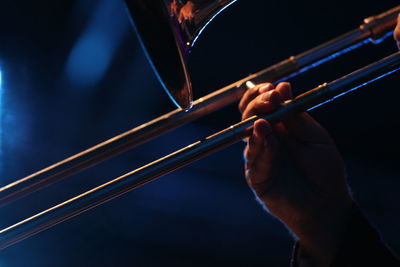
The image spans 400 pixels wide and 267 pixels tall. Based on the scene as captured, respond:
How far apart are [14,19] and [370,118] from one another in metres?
2.27

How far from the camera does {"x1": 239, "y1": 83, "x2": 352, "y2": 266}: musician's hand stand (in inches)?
42.4

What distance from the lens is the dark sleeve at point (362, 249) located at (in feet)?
3.29

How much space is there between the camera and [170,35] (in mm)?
1042

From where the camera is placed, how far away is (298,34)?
2602 millimetres

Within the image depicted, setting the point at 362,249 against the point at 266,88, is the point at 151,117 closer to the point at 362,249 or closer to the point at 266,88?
the point at 266,88

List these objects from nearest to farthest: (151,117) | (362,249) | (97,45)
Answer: (362,249)
(97,45)
(151,117)

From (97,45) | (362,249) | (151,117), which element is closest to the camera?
(362,249)

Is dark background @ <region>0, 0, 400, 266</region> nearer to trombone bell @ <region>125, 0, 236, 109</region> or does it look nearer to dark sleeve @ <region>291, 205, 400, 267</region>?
trombone bell @ <region>125, 0, 236, 109</region>

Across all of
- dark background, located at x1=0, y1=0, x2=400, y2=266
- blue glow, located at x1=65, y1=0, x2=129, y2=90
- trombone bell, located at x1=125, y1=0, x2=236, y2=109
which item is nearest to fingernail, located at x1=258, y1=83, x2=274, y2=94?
trombone bell, located at x1=125, y1=0, x2=236, y2=109

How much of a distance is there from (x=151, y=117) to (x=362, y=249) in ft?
6.78

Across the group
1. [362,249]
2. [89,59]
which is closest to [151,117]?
[89,59]

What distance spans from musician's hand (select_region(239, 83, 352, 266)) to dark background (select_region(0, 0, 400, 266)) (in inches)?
61.7

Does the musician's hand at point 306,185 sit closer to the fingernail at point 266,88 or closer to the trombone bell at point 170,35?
the fingernail at point 266,88

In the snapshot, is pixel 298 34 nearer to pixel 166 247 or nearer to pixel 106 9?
pixel 106 9
